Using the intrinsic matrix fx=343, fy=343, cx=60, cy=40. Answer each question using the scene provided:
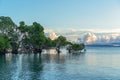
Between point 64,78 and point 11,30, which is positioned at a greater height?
point 11,30

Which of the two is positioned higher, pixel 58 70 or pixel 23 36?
pixel 23 36

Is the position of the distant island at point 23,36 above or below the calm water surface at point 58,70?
above

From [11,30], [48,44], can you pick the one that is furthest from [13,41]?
[48,44]

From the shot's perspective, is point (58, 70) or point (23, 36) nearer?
point (58, 70)

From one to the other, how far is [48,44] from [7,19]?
23454 millimetres

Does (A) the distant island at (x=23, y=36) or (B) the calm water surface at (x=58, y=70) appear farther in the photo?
(A) the distant island at (x=23, y=36)

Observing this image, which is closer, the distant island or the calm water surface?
the calm water surface

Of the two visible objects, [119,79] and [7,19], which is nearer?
[119,79]

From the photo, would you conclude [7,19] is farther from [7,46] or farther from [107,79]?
[107,79]

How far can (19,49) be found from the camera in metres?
141

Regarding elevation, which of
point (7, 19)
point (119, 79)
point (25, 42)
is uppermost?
point (7, 19)

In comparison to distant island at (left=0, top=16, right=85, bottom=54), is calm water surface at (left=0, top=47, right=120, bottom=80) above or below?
below

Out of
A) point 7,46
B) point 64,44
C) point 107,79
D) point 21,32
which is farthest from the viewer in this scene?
point 64,44

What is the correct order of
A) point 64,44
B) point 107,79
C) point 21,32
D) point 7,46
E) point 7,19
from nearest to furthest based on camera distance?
point 107,79 < point 7,46 < point 7,19 < point 21,32 < point 64,44
